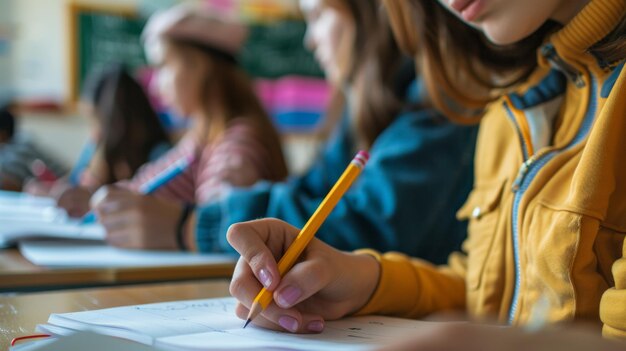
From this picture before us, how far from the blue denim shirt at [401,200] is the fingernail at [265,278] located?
48 centimetres

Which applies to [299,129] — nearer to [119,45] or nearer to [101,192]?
[119,45]

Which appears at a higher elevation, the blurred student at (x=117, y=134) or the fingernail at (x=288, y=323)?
the blurred student at (x=117, y=134)

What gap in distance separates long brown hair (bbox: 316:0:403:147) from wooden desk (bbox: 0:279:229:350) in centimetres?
49

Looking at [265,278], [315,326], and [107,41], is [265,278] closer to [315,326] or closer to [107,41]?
[315,326]

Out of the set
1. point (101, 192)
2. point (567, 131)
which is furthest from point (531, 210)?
point (101, 192)

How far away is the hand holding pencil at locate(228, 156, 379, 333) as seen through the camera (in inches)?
22.8

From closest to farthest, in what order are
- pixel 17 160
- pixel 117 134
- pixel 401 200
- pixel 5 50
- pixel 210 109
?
pixel 401 200
pixel 210 109
pixel 117 134
pixel 17 160
pixel 5 50

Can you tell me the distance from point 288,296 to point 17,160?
242 cm

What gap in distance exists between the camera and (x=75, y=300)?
0.73m

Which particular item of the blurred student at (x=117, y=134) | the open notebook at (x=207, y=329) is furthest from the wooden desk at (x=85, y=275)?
the blurred student at (x=117, y=134)

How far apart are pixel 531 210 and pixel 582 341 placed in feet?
1.28

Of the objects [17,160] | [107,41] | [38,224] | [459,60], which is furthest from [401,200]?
[107,41]

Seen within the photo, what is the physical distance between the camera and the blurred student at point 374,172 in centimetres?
106

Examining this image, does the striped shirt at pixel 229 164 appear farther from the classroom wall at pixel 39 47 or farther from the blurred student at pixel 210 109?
the classroom wall at pixel 39 47
